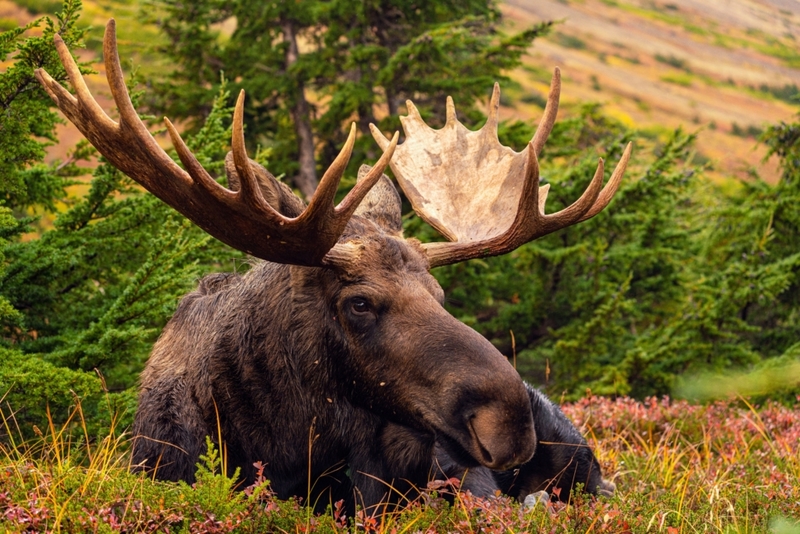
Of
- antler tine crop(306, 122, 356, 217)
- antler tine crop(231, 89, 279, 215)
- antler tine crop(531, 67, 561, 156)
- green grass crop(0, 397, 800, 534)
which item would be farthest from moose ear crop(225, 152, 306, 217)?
antler tine crop(531, 67, 561, 156)

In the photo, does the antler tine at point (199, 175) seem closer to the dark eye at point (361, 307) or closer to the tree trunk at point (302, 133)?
the dark eye at point (361, 307)

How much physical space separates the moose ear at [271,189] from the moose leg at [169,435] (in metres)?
0.94

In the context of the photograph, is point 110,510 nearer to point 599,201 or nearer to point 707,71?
point 599,201

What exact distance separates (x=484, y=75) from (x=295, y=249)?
8.55m

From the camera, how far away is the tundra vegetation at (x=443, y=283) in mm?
3713

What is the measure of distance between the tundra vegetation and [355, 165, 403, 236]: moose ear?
125 centimetres

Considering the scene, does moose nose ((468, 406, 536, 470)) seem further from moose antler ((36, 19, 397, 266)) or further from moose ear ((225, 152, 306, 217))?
moose ear ((225, 152, 306, 217))

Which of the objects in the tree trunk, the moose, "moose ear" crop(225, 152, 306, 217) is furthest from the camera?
the tree trunk

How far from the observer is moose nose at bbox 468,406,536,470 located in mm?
3467

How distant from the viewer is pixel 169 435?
13.2 feet

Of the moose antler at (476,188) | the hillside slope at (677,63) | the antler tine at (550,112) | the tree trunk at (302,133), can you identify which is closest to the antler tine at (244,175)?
the moose antler at (476,188)

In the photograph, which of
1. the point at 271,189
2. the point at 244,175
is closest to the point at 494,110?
the point at 271,189

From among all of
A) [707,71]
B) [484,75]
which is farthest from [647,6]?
[484,75]

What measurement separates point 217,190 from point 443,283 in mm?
6468
